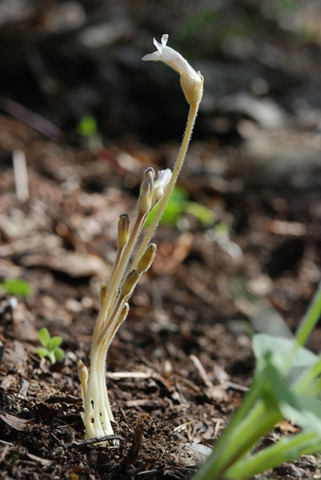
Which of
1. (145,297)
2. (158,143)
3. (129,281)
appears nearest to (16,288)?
(145,297)

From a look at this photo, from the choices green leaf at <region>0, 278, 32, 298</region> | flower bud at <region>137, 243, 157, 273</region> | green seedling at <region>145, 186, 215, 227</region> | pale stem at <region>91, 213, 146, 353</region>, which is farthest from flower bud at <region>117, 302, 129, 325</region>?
green seedling at <region>145, 186, 215, 227</region>

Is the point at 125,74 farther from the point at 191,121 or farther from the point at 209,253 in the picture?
the point at 191,121

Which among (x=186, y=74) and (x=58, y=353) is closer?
(x=186, y=74)

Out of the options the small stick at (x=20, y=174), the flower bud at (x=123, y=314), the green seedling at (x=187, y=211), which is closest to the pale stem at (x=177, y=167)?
the flower bud at (x=123, y=314)

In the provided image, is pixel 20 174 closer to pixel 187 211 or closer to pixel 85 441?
pixel 187 211

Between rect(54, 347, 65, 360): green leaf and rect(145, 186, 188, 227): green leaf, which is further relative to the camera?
rect(145, 186, 188, 227): green leaf

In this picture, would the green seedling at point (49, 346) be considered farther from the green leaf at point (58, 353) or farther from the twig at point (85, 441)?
the twig at point (85, 441)

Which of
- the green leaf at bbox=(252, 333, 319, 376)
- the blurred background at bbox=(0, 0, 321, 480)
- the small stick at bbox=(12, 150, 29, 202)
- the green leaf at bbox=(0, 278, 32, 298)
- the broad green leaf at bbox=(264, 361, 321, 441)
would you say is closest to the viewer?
the broad green leaf at bbox=(264, 361, 321, 441)

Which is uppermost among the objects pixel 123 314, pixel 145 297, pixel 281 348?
pixel 281 348

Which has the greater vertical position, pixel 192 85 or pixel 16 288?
pixel 192 85

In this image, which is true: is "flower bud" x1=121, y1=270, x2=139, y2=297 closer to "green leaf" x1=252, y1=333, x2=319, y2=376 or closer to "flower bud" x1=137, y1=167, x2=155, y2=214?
"flower bud" x1=137, y1=167, x2=155, y2=214
